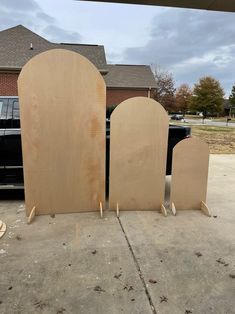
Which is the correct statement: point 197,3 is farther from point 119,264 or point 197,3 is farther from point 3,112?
point 3,112

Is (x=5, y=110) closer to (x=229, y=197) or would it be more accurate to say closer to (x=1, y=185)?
(x=1, y=185)

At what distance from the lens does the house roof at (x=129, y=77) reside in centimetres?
2348

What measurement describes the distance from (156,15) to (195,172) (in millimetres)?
2289

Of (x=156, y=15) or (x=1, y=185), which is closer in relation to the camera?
(x=156, y=15)

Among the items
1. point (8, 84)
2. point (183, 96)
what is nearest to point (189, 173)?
point (8, 84)

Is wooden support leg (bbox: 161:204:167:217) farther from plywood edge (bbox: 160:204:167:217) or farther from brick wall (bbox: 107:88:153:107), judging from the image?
brick wall (bbox: 107:88:153:107)

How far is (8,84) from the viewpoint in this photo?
49.6ft

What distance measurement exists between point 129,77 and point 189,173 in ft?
70.1

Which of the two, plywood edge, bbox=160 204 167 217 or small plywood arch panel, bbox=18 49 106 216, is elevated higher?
small plywood arch panel, bbox=18 49 106 216

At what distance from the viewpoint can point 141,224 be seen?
3686 millimetres

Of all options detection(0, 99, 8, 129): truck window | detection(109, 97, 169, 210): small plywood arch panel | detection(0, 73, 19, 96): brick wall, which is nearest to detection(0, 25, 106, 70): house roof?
detection(0, 73, 19, 96): brick wall

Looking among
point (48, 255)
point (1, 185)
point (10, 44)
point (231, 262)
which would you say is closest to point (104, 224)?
point (48, 255)

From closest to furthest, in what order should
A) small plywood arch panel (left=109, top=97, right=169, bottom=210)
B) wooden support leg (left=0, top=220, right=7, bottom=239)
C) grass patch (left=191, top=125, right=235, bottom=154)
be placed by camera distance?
wooden support leg (left=0, top=220, right=7, bottom=239)
small plywood arch panel (left=109, top=97, right=169, bottom=210)
grass patch (left=191, top=125, right=235, bottom=154)

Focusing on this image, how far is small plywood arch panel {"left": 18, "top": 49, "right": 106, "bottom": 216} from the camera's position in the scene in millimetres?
3648
